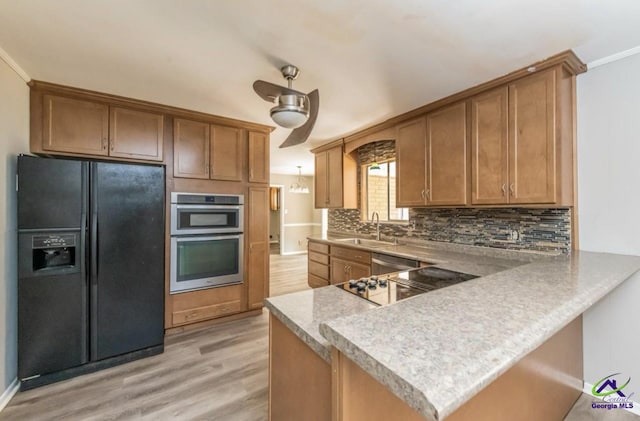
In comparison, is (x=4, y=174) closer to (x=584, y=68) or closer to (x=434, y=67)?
(x=434, y=67)

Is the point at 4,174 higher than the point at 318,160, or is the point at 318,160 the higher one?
the point at 318,160

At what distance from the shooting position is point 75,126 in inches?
98.7

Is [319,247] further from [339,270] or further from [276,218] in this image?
[276,218]

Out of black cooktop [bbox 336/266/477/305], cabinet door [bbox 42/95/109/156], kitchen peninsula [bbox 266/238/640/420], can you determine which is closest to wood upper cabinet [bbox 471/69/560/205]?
kitchen peninsula [bbox 266/238/640/420]

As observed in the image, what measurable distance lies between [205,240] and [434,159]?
259 cm

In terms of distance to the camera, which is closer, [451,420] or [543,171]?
[451,420]

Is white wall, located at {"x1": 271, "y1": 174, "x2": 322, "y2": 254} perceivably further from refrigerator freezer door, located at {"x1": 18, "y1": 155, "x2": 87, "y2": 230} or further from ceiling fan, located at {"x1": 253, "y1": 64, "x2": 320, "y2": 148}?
ceiling fan, located at {"x1": 253, "y1": 64, "x2": 320, "y2": 148}

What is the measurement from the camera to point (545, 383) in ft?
4.93

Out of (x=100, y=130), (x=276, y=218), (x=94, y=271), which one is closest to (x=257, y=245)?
(x=94, y=271)

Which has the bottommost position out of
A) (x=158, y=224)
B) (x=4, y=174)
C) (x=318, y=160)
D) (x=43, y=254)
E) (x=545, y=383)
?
(x=545, y=383)

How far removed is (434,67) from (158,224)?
8.82 feet

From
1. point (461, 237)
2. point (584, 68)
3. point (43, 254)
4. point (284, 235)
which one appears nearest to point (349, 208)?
point (461, 237)

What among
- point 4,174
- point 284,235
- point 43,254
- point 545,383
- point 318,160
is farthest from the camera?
point 284,235

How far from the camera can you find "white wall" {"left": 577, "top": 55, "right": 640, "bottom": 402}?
185cm
